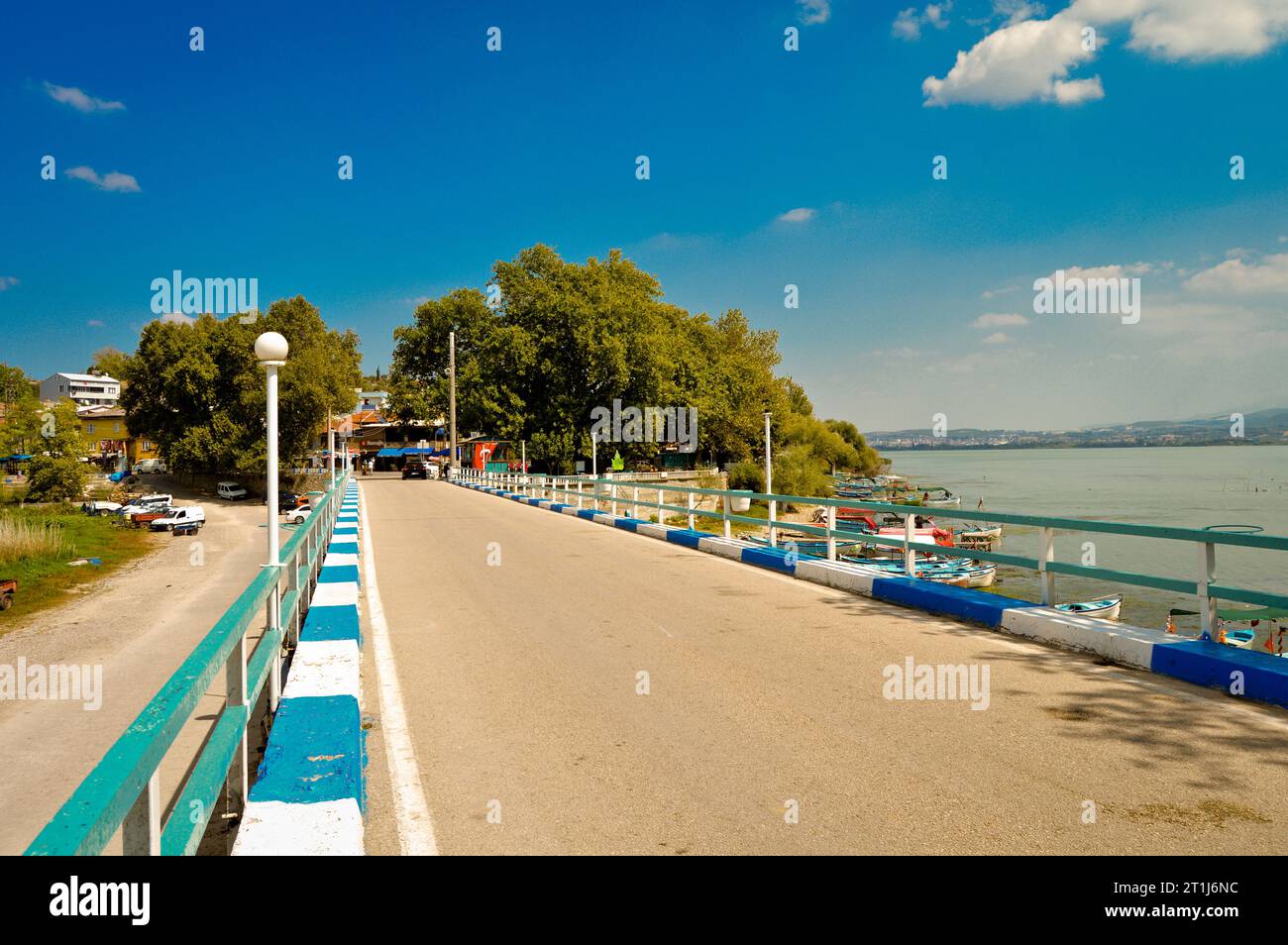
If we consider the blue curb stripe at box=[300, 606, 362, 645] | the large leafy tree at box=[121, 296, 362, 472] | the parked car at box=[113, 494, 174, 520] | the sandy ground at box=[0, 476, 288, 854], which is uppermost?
the large leafy tree at box=[121, 296, 362, 472]

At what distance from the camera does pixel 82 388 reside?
160 meters

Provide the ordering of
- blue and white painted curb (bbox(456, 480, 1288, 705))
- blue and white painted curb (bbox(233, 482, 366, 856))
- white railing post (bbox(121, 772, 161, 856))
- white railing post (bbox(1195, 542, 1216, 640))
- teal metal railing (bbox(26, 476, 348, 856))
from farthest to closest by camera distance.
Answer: white railing post (bbox(1195, 542, 1216, 640)) < blue and white painted curb (bbox(456, 480, 1288, 705)) < blue and white painted curb (bbox(233, 482, 366, 856)) < white railing post (bbox(121, 772, 161, 856)) < teal metal railing (bbox(26, 476, 348, 856))

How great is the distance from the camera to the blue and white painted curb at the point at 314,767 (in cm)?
353

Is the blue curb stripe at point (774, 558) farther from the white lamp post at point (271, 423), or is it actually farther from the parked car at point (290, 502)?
the parked car at point (290, 502)

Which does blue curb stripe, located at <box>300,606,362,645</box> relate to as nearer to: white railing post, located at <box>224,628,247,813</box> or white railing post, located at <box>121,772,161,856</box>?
white railing post, located at <box>224,628,247,813</box>

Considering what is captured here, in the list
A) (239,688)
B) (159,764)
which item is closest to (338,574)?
(239,688)

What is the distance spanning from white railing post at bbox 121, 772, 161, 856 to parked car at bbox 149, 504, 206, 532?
4707cm

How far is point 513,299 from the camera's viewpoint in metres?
65.6

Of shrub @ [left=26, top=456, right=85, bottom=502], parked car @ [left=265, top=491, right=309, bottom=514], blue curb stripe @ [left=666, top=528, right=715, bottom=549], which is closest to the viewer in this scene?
blue curb stripe @ [left=666, top=528, right=715, bottom=549]

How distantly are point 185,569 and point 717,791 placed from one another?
102ft

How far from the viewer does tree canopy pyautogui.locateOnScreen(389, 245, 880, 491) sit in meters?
61.2

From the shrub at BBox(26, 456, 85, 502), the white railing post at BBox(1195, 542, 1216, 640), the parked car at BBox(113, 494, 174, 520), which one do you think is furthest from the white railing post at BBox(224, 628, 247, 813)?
the shrub at BBox(26, 456, 85, 502)

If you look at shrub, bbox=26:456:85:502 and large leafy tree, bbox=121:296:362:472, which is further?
large leafy tree, bbox=121:296:362:472
